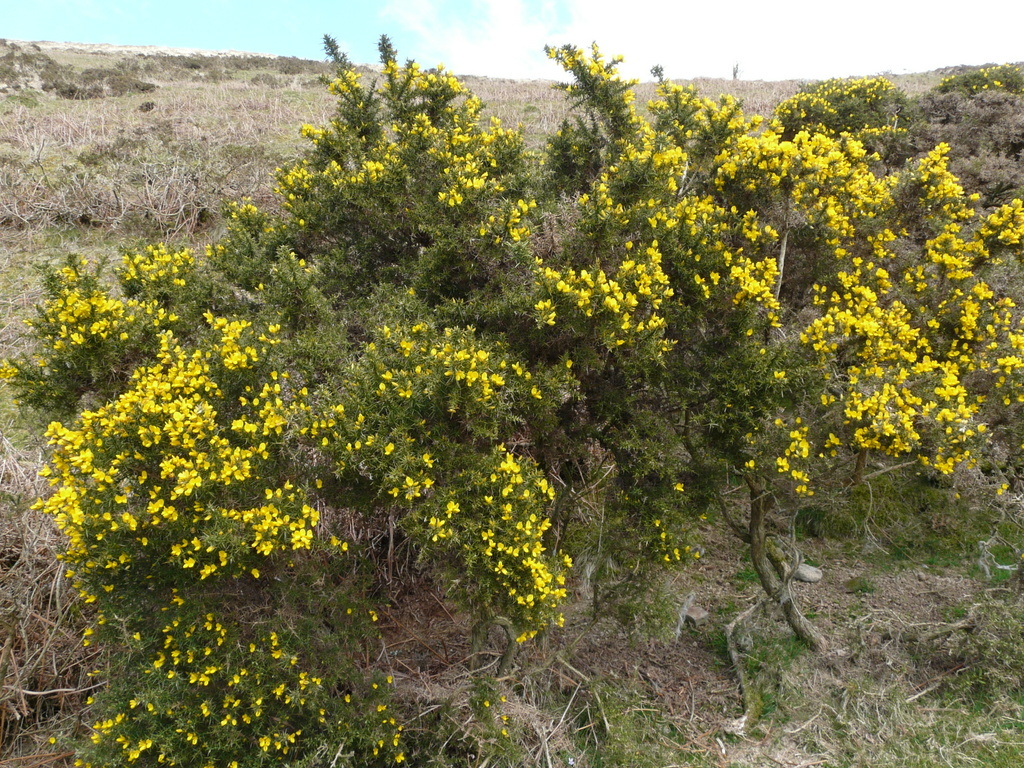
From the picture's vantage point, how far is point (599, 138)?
628 centimetres

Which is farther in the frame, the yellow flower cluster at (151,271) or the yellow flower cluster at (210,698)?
the yellow flower cluster at (151,271)

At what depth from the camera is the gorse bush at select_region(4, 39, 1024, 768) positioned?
318 cm

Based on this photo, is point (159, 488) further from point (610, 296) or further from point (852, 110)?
point (852, 110)

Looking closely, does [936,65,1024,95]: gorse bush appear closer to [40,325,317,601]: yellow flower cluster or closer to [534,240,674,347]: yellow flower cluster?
[534,240,674,347]: yellow flower cluster

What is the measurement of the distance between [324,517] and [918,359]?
191 inches

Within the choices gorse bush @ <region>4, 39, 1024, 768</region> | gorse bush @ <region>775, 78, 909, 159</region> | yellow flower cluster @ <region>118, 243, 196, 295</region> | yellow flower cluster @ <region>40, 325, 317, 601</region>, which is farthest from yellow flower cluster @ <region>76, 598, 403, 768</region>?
gorse bush @ <region>775, 78, 909, 159</region>

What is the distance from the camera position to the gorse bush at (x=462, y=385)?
3176 mm

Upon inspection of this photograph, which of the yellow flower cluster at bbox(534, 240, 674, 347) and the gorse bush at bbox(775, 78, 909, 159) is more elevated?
the gorse bush at bbox(775, 78, 909, 159)

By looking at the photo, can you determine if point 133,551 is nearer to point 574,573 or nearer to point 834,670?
point 574,573

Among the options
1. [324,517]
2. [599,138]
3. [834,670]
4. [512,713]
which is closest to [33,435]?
[324,517]

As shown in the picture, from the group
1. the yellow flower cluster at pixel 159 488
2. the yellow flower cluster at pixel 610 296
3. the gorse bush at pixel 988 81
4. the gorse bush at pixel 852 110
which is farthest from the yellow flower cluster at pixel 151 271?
the gorse bush at pixel 988 81

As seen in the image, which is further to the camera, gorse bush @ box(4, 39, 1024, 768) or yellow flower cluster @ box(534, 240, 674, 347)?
yellow flower cluster @ box(534, 240, 674, 347)

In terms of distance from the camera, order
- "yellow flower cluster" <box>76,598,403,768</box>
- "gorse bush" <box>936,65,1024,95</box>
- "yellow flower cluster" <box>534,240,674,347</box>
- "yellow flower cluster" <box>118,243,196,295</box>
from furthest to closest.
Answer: "gorse bush" <box>936,65,1024,95</box>, "yellow flower cluster" <box>118,243,196,295</box>, "yellow flower cluster" <box>534,240,674,347</box>, "yellow flower cluster" <box>76,598,403,768</box>

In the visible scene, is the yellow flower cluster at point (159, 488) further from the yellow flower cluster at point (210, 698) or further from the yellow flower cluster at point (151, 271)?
the yellow flower cluster at point (151, 271)
